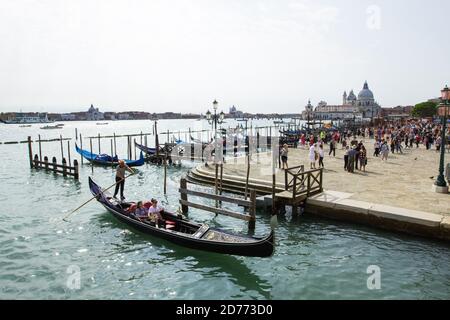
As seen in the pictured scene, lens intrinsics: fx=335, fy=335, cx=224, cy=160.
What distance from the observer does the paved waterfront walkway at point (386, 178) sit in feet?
33.4

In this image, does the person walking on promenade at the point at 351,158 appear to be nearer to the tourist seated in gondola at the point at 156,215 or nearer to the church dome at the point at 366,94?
the tourist seated in gondola at the point at 156,215

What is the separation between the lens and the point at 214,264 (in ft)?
26.1

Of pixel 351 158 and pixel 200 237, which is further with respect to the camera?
pixel 351 158

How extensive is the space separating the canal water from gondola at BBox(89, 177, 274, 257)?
331mm

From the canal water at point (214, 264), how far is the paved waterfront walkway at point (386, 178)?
162cm

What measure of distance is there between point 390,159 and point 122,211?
15.2m

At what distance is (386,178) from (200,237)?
350 inches

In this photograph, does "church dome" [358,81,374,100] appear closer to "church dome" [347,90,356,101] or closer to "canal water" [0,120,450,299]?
"church dome" [347,90,356,101]

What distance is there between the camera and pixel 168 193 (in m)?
15.5

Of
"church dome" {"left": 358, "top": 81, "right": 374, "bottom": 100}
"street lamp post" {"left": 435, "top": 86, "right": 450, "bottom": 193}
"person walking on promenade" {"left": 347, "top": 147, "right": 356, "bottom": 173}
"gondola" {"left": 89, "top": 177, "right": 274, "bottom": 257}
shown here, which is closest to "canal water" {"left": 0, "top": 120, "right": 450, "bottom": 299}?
"gondola" {"left": 89, "top": 177, "right": 274, "bottom": 257}

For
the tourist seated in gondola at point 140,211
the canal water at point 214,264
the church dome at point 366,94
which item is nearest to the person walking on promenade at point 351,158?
the canal water at point 214,264

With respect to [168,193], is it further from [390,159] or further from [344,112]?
[344,112]

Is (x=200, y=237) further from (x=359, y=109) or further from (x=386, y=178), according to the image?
(x=359, y=109)

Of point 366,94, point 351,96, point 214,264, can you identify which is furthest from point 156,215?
point 351,96
